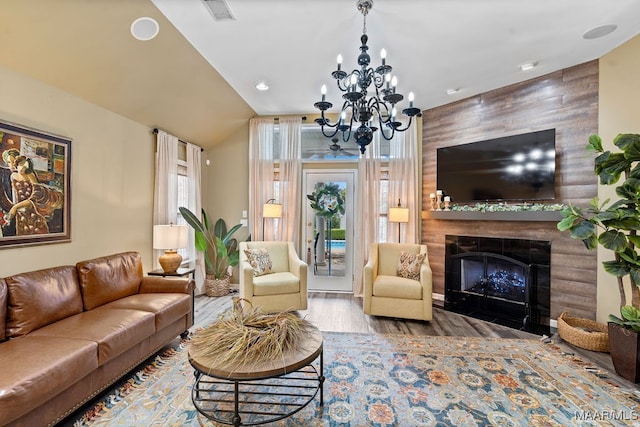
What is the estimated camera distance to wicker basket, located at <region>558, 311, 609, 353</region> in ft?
9.68

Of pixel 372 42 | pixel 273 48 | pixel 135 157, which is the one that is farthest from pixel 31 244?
pixel 372 42

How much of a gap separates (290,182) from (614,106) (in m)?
4.19

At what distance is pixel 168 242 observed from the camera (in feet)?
12.1

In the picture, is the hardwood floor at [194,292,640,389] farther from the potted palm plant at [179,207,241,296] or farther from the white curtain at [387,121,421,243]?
the white curtain at [387,121,421,243]

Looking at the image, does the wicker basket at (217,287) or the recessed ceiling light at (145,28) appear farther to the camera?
the wicker basket at (217,287)

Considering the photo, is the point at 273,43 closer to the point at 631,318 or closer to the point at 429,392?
the point at 429,392

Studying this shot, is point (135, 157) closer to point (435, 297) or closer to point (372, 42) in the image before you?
point (372, 42)

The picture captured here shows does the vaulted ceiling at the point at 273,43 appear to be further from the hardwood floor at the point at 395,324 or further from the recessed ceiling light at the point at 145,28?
the hardwood floor at the point at 395,324

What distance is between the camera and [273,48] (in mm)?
3146

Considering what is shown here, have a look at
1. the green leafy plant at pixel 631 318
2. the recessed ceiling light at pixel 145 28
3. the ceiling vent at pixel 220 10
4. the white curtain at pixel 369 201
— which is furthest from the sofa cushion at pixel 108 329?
the green leafy plant at pixel 631 318

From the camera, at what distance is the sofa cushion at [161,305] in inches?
107

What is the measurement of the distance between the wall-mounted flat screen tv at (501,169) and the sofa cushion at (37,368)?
451 centimetres

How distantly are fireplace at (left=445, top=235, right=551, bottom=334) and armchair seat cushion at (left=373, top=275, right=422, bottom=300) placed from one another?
39.4 inches

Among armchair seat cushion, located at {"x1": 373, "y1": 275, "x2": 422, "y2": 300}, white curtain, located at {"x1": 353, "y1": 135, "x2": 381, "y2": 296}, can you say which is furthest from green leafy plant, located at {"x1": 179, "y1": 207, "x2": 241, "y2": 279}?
armchair seat cushion, located at {"x1": 373, "y1": 275, "x2": 422, "y2": 300}
